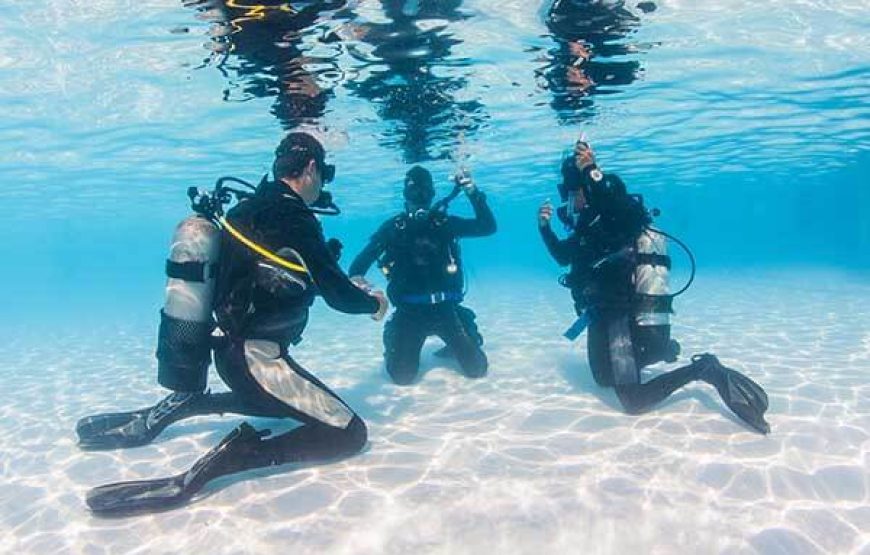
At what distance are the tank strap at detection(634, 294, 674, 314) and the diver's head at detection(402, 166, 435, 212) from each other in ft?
13.3

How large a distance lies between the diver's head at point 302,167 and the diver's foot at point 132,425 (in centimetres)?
295

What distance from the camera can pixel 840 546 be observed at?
4.23 meters

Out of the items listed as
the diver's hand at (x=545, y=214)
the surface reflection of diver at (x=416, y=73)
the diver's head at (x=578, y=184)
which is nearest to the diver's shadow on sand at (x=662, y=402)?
the diver's head at (x=578, y=184)

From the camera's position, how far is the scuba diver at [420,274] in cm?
953

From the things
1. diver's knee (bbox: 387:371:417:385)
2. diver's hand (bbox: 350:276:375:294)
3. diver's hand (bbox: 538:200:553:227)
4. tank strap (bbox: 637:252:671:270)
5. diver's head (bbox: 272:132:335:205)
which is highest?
diver's head (bbox: 272:132:335:205)

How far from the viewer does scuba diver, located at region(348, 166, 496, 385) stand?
9.53 m

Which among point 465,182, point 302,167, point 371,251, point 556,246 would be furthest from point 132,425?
point 556,246

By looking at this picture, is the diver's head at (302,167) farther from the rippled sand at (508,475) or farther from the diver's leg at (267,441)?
the rippled sand at (508,475)

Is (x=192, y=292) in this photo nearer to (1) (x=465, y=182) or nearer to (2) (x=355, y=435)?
(2) (x=355, y=435)

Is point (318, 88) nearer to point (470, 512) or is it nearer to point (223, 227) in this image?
point (223, 227)

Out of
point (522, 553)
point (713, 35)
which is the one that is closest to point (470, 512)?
point (522, 553)

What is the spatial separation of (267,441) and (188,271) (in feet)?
6.12

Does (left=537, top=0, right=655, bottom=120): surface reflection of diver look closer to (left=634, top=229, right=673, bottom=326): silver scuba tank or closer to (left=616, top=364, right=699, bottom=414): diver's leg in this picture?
(left=634, top=229, right=673, bottom=326): silver scuba tank

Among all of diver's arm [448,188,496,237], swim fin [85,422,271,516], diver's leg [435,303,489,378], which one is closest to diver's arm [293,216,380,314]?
swim fin [85,422,271,516]
